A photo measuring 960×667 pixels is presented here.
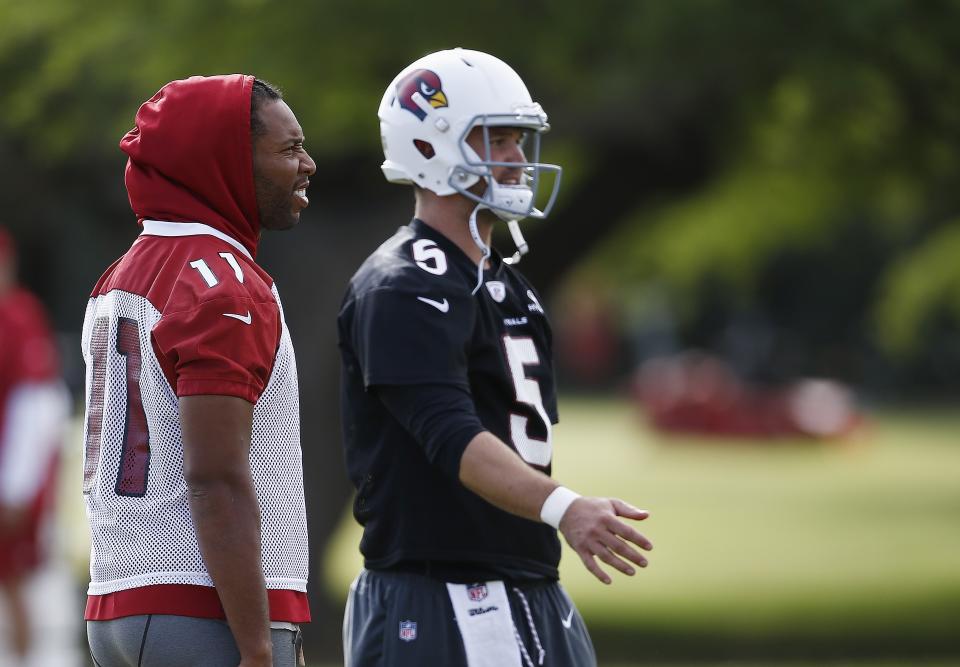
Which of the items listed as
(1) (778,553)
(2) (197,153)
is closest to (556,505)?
(2) (197,153)

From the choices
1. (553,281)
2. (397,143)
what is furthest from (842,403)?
(397,143)

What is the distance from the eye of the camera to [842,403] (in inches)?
1224

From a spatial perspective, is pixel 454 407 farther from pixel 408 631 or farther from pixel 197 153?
pixel 197 153


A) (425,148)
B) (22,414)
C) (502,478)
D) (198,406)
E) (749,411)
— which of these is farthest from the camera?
(749,411)

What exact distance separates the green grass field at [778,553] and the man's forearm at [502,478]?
6862 mm

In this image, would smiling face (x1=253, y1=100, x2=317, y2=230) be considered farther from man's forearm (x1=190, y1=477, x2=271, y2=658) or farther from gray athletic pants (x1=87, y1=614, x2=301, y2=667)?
gray athletic pants (x1=87, y1=614, x2=301, y2=667)

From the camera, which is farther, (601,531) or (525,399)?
(525,399)

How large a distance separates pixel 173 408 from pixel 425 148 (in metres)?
1.15

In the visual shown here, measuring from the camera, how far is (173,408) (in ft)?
10.7

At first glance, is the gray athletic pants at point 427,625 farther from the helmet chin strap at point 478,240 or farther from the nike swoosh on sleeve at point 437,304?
the helmet chin strap at point 478,240

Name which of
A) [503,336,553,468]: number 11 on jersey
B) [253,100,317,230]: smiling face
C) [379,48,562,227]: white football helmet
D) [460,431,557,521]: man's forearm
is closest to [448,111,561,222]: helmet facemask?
[379,48,562,227]: white football helmet

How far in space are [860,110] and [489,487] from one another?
5.95 meters

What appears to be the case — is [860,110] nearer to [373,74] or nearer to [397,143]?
[373,74]

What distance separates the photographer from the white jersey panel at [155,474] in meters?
3.26
